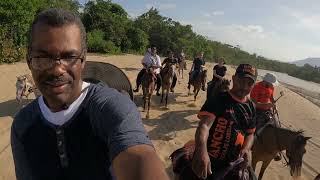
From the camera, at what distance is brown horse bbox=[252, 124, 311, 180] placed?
6102 mm

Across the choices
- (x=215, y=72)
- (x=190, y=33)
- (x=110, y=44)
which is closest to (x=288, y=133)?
(x=215, y=72)

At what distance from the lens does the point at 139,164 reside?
1.23m

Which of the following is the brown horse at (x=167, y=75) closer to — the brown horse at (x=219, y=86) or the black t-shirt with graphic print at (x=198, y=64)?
the brown horse at (x=219, y=86)

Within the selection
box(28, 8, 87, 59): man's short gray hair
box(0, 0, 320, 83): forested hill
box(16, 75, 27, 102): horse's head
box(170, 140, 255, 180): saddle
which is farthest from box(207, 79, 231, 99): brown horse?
box(0, 0, 320, 83): forested hill

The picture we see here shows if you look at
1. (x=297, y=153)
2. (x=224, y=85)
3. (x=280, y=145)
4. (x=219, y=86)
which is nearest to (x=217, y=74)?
(x=219, y=86)

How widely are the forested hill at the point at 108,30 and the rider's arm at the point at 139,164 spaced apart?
19033mm

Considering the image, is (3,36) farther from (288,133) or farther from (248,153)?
(248,153)

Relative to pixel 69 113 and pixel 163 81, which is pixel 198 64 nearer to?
pixel 163 81

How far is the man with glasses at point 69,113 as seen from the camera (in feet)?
4.58

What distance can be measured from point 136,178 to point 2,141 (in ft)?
25.3

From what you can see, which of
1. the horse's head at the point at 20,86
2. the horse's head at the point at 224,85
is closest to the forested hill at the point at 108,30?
the horse's head at the point at 20,86

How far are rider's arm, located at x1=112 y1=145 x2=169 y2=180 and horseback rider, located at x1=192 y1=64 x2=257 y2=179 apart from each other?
224cm

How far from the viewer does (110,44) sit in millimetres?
34469

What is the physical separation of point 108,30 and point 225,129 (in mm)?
35870
